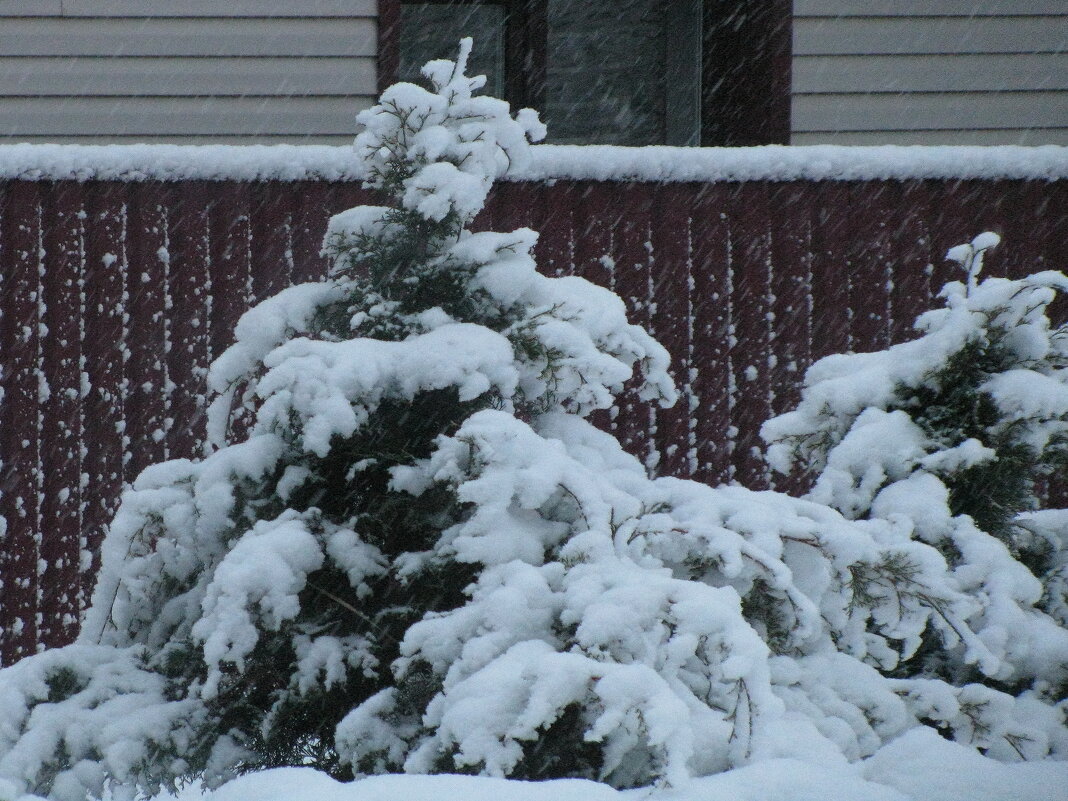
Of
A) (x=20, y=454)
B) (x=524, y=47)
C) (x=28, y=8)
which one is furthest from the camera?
(x=524, y=47)

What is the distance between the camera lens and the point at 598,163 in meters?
4.29

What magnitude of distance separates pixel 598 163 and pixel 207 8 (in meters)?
2.55

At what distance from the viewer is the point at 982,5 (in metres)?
5.84

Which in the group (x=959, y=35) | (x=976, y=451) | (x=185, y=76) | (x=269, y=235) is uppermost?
(x=959, y=35)

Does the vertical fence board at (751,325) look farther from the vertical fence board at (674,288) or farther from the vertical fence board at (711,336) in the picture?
the vertical fence board at (674,288)

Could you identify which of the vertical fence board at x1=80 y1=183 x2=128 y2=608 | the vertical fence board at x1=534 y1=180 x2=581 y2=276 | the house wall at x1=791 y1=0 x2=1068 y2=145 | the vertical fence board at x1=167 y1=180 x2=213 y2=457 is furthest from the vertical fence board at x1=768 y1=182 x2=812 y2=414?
the vertical fence board at x1=80 y1=183 x2=128 y2=608

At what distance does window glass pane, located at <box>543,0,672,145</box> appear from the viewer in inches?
296

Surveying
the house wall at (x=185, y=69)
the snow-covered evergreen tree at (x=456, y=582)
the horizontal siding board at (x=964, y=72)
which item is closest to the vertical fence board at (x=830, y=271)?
the horizontal siding board at (x=964, y=72)

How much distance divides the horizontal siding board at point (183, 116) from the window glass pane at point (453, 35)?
1915mm

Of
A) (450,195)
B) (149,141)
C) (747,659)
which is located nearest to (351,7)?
(149,141)

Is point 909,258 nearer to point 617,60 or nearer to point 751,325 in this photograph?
point 751,325

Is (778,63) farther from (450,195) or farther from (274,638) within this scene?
(274,638)

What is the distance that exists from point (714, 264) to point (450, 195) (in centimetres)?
218

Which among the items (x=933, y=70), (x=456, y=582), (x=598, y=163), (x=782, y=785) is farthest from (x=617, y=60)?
(x=782, y=785)
